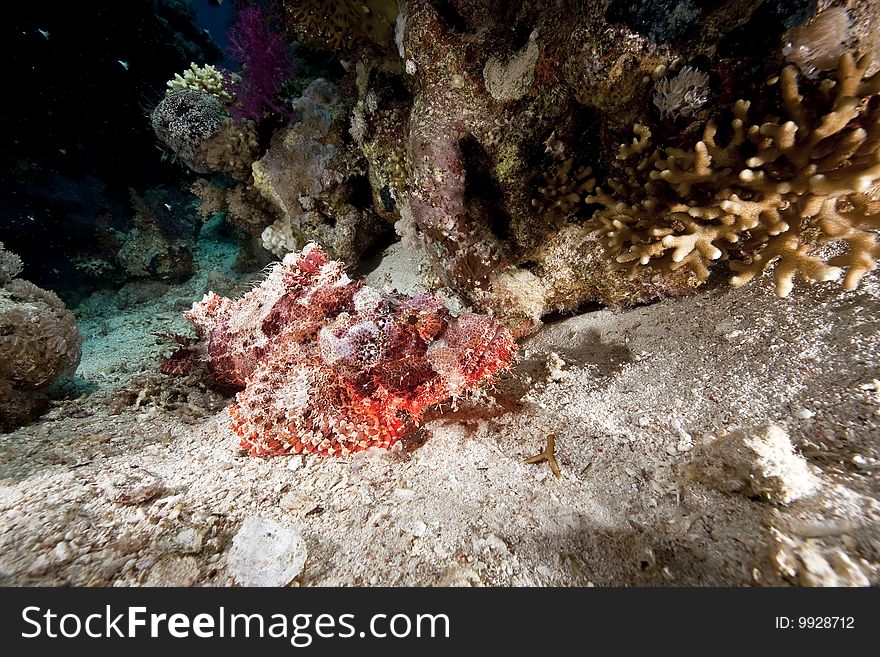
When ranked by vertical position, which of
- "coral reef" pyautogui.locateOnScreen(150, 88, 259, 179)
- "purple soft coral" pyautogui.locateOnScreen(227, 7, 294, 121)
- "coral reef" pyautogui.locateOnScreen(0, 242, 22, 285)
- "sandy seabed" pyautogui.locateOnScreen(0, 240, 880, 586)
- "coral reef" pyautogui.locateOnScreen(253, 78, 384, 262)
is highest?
"purple soft coral" pyautogui.locateOnScreen(227, 7, 294, 121)

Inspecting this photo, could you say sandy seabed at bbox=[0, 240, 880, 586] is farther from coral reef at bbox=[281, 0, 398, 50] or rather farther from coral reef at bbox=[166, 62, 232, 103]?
coral reef at bbox=[166, 62, 232, 103]

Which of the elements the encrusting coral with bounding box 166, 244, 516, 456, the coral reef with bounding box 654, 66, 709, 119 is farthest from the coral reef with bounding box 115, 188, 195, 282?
the coral reef with bounding box 654, 66, 709, 119

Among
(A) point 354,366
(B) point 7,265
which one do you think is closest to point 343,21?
(B) point 7,265

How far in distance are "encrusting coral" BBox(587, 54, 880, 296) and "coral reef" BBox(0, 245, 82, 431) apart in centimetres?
540

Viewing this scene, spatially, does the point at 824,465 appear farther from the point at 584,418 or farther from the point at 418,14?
the point at 418,14

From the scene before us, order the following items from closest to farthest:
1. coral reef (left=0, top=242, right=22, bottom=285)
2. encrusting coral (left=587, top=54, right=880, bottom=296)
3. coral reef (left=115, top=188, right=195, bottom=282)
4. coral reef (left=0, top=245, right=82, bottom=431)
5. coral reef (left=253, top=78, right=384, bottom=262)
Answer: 1. encrusting coral (left=587, top=54, right=880, bottom=296)
2. coral reef (left=0, top=245, right=82, bottom=431)
3. coral reef (left=0, top=242, right=22, bottom=285)
4. coral reef (left=253, top=78, right=384, bottom=262)
5. coral reef (left=115, top=188, right=195, bottom=282)

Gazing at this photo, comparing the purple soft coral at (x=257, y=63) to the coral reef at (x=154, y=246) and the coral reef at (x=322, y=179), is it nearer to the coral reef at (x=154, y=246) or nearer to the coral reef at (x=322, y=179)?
the coral reef at (x=322, y=179)

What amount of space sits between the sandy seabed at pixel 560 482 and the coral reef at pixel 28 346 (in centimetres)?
42

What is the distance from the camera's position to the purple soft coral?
6.23 m

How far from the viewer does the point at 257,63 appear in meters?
6.30

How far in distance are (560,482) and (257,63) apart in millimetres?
7713

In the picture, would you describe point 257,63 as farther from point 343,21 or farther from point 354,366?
point 354,366

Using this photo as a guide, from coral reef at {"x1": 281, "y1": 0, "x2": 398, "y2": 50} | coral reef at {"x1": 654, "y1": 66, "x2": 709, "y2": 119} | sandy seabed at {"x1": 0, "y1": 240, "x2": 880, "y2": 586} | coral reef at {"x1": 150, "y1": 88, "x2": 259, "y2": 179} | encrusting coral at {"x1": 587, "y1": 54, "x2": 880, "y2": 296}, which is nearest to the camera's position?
sandy seabed at {"x1": 0, "y1": 240, "x2": 880, "y2": 586}
